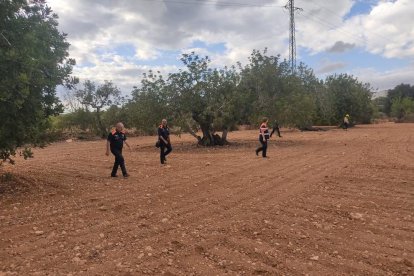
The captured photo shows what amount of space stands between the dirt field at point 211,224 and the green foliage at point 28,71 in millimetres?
1488

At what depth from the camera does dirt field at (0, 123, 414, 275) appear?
528cm

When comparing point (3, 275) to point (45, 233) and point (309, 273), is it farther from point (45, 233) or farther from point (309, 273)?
point (309, 273)

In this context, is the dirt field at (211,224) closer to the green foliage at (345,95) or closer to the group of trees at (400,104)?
the green foliage at (345,95)

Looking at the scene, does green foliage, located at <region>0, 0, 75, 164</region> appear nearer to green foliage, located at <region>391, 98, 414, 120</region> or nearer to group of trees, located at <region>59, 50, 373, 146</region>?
group of trees, located at <region>59, 50, 373, 146</region>

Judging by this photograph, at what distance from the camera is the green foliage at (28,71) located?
8.71 meters

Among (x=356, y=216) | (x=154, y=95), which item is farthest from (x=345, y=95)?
(x=356, y=216)

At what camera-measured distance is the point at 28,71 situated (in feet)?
29.5

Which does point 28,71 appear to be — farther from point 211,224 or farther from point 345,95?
point 345,95

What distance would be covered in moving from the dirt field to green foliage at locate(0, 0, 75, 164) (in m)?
1.49

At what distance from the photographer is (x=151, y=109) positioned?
76.2 ft

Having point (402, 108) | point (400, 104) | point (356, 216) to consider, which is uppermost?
point (400, 104)

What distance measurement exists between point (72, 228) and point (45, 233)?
1.37 feet

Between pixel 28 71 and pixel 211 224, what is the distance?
5.22m

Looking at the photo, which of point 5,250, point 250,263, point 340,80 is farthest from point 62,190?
point 340,80
